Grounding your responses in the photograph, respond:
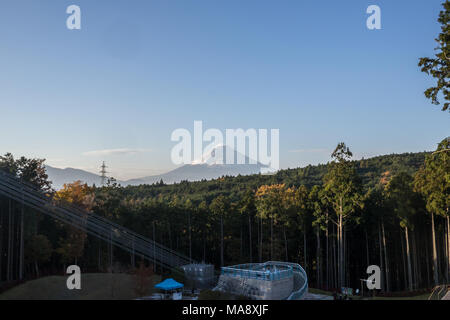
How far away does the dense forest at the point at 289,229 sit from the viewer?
2698cm

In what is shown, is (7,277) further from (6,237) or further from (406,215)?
(406,215)

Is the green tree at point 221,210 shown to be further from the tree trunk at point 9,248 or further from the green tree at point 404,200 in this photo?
the tree trunk at point 9,248

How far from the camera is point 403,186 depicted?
1081 inches

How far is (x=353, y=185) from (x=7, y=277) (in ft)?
92.3

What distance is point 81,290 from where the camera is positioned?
83.1 ft

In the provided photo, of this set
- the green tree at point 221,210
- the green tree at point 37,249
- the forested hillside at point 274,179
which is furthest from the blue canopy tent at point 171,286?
the forested hillside at point 274,179

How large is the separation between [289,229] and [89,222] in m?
19.6

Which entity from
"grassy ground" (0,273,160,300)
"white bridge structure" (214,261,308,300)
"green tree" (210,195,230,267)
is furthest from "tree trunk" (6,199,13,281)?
"green tree" (210,195,230,267)

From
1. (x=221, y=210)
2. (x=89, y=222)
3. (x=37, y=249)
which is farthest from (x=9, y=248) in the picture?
(x=221, y=210)

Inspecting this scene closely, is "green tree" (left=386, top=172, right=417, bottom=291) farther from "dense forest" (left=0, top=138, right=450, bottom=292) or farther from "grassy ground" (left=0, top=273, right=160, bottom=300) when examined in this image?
"grassy ground" (left=0, top=273, right=160, bottom=300)

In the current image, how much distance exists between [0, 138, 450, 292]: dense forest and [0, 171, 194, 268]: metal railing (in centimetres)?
80

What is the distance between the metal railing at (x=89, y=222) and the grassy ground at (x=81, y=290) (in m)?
3.78

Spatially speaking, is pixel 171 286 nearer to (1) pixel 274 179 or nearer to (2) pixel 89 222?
(2) pixel 89 222
